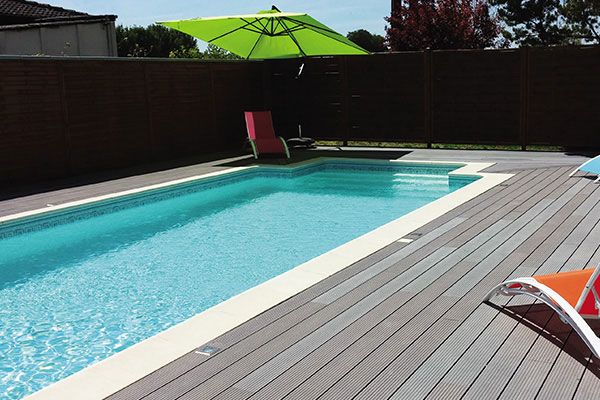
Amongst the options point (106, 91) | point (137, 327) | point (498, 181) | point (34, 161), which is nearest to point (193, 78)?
point (106, 91)

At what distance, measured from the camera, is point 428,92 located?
13.0 metres

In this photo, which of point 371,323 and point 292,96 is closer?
point 371,323

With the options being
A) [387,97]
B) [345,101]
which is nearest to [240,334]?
[387,97]

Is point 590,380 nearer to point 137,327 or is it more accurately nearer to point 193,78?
point 137,327

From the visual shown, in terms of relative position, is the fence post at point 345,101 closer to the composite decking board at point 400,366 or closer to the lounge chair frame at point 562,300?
the composite decking board at point 400,366

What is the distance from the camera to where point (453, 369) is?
3150mm

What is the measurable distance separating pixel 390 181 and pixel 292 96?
4.57m

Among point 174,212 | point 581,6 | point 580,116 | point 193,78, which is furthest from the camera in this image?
point 581,6

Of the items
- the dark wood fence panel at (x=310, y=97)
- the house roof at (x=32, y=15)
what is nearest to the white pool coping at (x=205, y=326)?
the dark wood fence panel at (x=310, y=97)

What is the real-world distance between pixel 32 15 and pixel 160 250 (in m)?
21.4

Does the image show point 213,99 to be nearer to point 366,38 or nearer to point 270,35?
point 270,35

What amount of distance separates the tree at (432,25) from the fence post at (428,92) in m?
6.04

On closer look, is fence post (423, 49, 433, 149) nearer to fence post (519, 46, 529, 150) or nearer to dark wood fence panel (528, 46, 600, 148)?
fence post (519, 46, 529, 150)

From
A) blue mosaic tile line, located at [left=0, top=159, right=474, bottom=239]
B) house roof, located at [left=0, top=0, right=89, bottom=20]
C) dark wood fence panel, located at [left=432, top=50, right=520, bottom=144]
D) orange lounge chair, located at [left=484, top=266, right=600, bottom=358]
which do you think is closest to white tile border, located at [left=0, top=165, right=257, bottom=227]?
blue mosaic tile line, located at [left=0, top=159, right=474, bottom=239]
